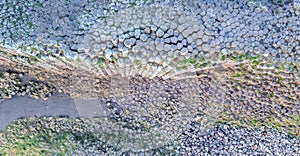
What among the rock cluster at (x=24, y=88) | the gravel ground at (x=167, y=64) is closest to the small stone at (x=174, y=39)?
the gravel ground at (x=167, y=64)

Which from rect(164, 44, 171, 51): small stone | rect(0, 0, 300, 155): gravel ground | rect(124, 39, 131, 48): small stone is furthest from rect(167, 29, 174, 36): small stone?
rect(124, 39, 131, 48): small stone

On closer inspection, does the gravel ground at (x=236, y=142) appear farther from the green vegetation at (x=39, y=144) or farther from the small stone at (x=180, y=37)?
the green vegetation at (x=39, y=144)

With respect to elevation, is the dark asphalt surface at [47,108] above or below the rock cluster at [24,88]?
below

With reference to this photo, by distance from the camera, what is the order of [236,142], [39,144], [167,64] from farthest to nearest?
[39,144] < [236,142] < [167,64]

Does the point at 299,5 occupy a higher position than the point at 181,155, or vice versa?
the point at 299,5

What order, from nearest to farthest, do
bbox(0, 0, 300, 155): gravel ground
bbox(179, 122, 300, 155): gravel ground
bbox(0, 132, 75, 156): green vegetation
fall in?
bbox(0, 0, 300, 155): gravel ground → bbox(179, 122, 300, 155): gravel ground → bbox(0, 132, 75, 156): green vegetation

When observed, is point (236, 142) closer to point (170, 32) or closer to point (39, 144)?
point (170, 32)

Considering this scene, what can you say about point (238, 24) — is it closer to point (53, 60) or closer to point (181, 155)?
point (181, 155)

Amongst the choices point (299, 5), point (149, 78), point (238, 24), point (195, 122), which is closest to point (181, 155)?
point (195, 122)

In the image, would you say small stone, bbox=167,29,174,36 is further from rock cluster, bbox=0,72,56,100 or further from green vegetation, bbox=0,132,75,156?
green vegetation, bbox=0,132,75,156

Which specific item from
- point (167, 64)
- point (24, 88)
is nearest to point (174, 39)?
point (167, 64)

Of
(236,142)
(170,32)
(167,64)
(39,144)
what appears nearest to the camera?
(170,32)
